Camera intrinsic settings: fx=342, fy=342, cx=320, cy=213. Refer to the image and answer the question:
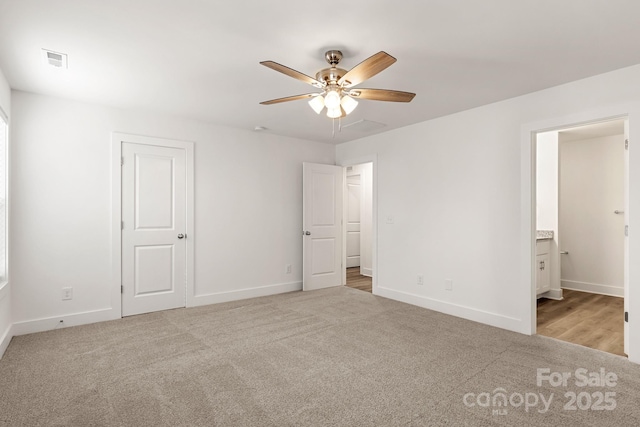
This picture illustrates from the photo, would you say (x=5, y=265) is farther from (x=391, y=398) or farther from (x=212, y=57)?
(x=391, y=398)

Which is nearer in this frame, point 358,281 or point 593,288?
point 593,288

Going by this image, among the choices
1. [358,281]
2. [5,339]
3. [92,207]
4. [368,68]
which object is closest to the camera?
[368,68]

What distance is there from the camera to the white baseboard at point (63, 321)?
137 inches

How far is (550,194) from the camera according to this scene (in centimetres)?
509

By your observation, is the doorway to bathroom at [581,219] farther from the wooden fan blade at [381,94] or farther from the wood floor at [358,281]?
the wooden fan blade at [381,94]

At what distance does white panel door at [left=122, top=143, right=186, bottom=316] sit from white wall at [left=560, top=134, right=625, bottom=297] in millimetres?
5998

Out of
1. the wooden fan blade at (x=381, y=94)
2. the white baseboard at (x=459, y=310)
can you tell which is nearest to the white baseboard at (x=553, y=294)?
the white baseboard at (x=459, y=310)

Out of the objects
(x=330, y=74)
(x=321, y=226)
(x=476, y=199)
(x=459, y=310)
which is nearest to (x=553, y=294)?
(x=459, y=310)

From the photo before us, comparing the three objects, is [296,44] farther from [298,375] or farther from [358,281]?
[358,281]

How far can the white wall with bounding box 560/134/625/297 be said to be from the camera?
5.21 meters

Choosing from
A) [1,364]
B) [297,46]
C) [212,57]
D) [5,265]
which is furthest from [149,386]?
[297,46]

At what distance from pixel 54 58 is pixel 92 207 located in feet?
5.59

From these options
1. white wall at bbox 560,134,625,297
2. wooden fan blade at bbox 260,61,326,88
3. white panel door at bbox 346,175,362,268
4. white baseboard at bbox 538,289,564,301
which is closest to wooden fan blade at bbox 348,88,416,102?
wooden fan blade at bbox 260,61,326,88

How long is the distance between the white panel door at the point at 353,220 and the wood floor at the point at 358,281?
37 cm
